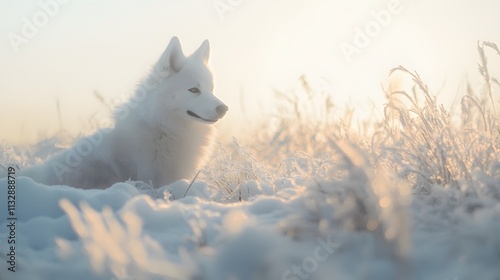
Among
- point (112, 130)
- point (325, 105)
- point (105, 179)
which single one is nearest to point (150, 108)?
point (112, 130)

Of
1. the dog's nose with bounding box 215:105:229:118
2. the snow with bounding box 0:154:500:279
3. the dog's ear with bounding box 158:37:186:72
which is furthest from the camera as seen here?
the dog's ear with bounding box 158:37:186:72

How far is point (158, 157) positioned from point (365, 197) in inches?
137

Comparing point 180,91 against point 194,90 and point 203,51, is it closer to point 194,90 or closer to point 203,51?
point 194,90

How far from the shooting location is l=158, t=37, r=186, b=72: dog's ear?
5.30 metres

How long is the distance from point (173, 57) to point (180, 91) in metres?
0.39

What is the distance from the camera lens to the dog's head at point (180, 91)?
520 centimetres

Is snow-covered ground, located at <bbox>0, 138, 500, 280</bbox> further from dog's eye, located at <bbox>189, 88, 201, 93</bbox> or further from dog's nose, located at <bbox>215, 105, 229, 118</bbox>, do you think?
dog's eye, located at <bbox>189, 88, 201, 93</bbox>

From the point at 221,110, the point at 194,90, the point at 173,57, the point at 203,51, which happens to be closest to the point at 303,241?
the point at 221,110

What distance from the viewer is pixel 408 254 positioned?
1550mm

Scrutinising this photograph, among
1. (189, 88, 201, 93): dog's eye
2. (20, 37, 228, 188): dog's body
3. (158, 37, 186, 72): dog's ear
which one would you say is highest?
(158, 37, 186, 72): dog's ear

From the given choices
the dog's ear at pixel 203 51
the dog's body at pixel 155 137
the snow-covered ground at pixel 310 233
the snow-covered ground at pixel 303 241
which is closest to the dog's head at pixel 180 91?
the dog's body at pixel 155 137

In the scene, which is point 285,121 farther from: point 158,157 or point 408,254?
point 408,254

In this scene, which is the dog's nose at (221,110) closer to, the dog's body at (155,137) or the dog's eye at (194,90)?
the dog's body at (155,137)

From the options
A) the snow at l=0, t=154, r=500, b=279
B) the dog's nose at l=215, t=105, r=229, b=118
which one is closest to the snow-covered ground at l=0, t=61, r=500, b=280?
the snow at l=0, t=154, r=500, b=279
